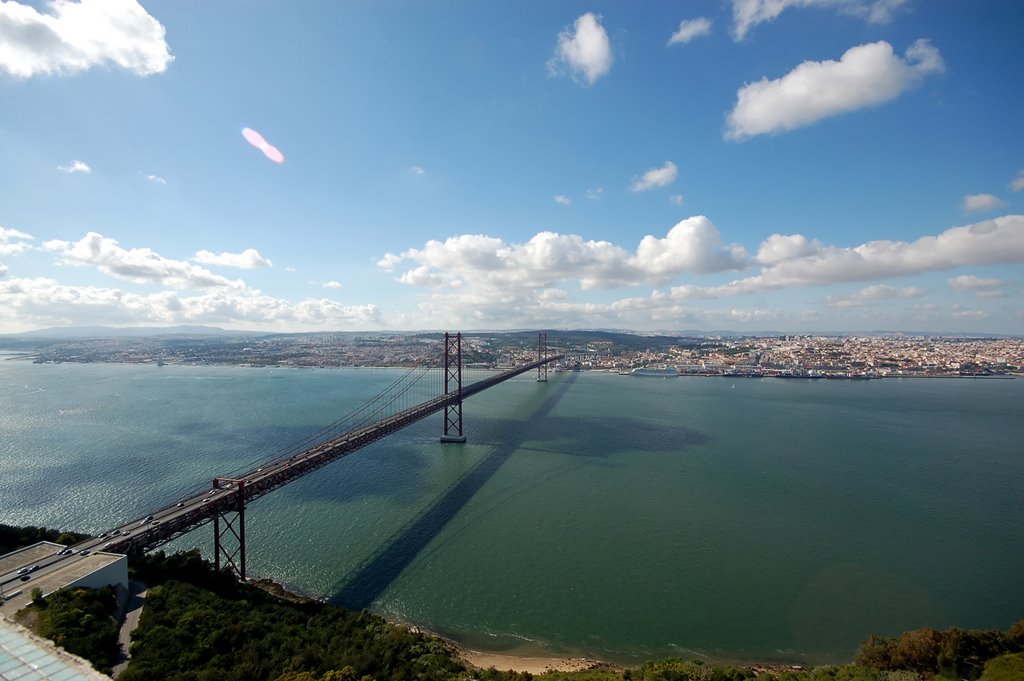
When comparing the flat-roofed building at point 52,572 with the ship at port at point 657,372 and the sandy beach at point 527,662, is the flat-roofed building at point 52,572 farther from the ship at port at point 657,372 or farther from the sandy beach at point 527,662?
the ship at port at point 657,372

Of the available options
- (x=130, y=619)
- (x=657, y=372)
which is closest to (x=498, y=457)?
(x=130, y=619)

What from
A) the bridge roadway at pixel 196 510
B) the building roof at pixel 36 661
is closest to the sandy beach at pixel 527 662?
the building roof at pixel 36 661

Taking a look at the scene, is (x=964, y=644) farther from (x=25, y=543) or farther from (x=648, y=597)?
(x=25, y=543)

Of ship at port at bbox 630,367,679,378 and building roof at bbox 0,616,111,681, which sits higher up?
building roof at bbox 0,616,111,681

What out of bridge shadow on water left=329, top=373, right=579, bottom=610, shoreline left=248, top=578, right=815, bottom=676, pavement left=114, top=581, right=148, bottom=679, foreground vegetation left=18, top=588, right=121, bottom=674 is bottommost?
shoreline left=248, top=578, right=815, bottom=676

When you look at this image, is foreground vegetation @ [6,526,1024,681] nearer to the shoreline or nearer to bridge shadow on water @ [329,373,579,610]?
the shoreline

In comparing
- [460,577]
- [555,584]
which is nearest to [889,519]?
[555,584]

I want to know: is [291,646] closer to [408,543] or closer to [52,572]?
[52,572]

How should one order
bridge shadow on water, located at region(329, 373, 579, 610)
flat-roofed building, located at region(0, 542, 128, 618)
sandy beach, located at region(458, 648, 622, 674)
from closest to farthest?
flat-roofed building, located at region(0, 542, 128, 618) → sandy beach, located at region(458, 648, 622, 674) → bridge shadow on water, located at region(329, 373, 579, 610)

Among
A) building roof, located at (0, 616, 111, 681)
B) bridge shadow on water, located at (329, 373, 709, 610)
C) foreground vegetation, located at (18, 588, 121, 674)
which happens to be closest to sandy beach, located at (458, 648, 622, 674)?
bridge shadow on water, located at (329, 373, 709, 610)
